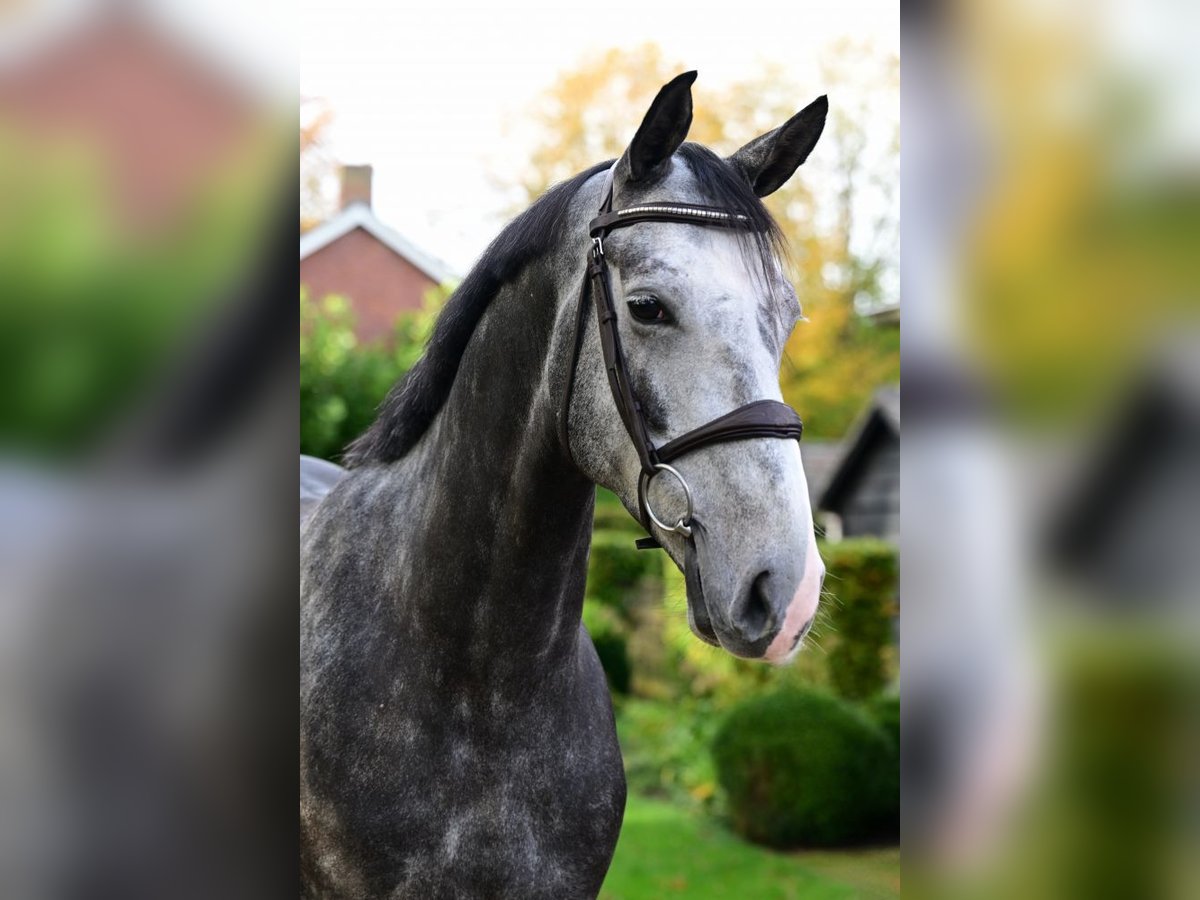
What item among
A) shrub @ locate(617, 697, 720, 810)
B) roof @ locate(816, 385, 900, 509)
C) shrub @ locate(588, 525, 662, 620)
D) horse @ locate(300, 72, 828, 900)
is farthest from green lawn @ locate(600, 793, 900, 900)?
roof @ locate(816, 385, 900, 509)

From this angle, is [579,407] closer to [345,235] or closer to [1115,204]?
[1115,204]

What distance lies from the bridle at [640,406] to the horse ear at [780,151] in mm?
263

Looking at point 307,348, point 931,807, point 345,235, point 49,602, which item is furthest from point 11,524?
point 345,235

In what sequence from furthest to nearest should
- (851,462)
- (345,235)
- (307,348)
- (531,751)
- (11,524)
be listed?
1. (851,462)
2. (345,235)
3. (307,348)
4. (531,751)
5. (11,524)

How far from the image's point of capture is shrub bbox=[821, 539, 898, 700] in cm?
704

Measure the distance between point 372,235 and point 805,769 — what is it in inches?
238

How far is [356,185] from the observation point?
970cm

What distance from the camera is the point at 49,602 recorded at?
658 mm

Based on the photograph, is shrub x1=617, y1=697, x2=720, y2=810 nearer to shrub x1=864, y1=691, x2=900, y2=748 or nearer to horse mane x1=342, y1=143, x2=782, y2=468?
shrub x1=864, y1=691, x2=900, y2=748

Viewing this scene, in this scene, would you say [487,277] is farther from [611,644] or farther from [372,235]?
[372,235]

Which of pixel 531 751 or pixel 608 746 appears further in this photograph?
pixel 608 746

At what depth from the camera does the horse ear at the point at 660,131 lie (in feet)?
5.36

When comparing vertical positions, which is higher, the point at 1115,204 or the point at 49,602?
the point at 1115,204

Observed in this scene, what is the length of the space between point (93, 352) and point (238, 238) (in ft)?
0.40
